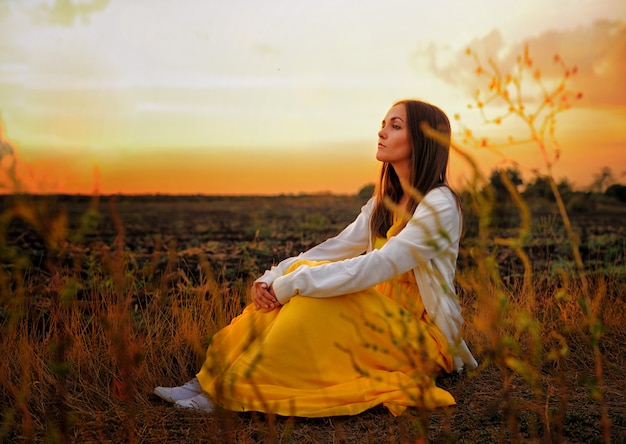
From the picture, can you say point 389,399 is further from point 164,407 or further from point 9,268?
point 9,268

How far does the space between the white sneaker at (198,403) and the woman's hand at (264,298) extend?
1.49ft

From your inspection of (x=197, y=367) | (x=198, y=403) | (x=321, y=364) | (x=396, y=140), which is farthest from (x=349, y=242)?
(x=198, y=403)

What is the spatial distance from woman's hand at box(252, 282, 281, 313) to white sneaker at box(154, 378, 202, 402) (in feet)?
1.49

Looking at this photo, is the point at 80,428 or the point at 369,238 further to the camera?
the point at 369,238

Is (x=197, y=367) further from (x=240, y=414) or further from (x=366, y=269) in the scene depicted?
(x=366, y=269)

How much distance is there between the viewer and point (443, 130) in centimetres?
288

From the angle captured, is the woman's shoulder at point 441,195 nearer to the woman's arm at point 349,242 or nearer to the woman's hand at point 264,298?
the woman's arm at point 349,242

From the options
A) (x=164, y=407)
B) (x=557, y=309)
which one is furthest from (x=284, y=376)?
(x=557, y=309)

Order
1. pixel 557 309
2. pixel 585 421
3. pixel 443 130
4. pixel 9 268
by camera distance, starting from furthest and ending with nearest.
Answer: pixel 9 268
pixel 557 309
pixel 443 130
pixel 585 421

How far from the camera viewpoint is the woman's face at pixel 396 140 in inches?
114

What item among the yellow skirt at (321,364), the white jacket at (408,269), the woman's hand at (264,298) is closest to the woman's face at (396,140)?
the white jacket at (408,269)

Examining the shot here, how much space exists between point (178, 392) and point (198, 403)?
Answer: 157 millimetres

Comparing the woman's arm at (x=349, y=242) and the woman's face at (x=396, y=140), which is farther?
the woman's arm at (x=349, y=242)

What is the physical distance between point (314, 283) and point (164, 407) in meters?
0.90
